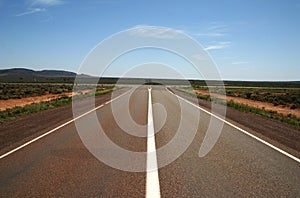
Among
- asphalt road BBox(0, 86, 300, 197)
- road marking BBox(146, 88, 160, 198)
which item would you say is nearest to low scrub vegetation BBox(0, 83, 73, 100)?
asphalt road BBox(0, 86, 300, 197)

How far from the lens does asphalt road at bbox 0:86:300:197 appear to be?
5.23 meters

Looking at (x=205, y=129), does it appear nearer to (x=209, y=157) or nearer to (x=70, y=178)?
(x=209, y=157)

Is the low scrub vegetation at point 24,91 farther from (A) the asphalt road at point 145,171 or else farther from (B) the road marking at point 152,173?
(B) the road marking at point 152,173

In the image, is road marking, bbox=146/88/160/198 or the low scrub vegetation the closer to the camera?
road marking, bbox=146/88/160/198

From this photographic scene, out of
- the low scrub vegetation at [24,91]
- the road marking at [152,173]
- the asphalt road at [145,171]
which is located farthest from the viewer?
the low scrub vegetation at [24,91]

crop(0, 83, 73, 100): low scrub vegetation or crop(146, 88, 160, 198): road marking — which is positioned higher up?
crop(146, 88, 160, 198): road marking

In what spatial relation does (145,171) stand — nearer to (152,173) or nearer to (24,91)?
(152,173)

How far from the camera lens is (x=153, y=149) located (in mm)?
8469

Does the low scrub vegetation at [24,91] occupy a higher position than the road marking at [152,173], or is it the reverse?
the road marking at [152,173]

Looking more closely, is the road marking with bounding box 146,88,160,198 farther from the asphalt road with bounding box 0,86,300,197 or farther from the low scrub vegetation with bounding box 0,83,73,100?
the low scrub vegetation with bounding box 0,83,73,100

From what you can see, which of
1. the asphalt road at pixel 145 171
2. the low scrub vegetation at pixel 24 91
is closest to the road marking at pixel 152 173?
the asphalt road at pixel 145 171

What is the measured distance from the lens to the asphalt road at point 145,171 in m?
5.23

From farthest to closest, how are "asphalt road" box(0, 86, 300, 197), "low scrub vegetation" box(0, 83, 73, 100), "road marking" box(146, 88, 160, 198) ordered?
1. "low scrub vegetation" box(0, 83, 73, 100)
2. "asphalt road" box(0, 86, 300, 197)
3. "road marking" box(146, 88, 160, 198)

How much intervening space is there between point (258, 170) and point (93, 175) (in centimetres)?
299
